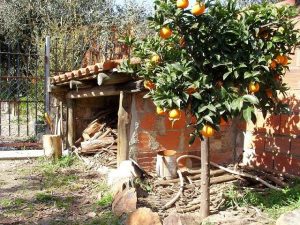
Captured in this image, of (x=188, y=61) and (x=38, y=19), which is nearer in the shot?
(x=188, y=61)

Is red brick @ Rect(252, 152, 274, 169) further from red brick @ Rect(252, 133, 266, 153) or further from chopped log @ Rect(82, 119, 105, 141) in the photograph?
chopped log @ Rect(82, 119, 105, 141)

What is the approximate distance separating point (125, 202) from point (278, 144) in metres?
2.23

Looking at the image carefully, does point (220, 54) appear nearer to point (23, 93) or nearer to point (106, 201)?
point (106, 201)

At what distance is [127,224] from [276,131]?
2456 mm

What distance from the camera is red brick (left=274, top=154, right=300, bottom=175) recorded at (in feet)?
15.6

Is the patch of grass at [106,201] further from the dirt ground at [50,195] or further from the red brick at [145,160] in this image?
the red brick at [145,160]

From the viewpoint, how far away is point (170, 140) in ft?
18.5

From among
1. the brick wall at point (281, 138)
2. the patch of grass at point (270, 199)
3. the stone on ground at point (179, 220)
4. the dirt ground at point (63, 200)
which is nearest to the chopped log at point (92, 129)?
the dirt ground at point (63, 200)

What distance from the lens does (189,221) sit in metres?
3.57

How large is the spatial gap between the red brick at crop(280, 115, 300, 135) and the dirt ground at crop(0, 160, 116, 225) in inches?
96.3

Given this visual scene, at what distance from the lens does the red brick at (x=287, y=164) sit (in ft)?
15.6

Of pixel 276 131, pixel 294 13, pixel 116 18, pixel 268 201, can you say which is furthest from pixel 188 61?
pixel 116 18

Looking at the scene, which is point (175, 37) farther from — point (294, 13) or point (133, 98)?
point (133, 98)

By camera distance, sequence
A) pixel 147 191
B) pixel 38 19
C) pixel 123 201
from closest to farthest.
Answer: pixel 123 201, pixel 147 191, pixel 38 19
